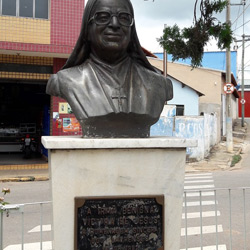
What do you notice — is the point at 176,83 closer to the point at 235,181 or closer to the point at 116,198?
the point at 235,181

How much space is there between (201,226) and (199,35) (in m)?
2.12

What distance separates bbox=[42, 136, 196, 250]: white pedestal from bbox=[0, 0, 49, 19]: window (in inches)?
334

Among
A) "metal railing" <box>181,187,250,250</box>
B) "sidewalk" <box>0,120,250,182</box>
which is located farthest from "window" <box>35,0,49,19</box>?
"metal railing" <box>181,187,250,250</box>

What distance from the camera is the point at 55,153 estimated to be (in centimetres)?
246

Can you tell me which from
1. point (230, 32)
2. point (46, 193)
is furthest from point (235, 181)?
point (230, 32)

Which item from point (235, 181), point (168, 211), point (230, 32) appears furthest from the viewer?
point (235, 181)

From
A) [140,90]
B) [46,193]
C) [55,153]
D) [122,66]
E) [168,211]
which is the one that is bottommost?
[46,193]

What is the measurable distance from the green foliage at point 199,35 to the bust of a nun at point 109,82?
763 mm

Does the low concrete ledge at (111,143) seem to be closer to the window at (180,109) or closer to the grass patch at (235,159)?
the grass patch at (235,159)

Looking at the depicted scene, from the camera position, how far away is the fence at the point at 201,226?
4137mm

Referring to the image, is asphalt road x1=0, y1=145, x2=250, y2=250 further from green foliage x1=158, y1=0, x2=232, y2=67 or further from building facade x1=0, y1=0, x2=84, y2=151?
building facade x1=0, y1=0, x2=84, y2=151

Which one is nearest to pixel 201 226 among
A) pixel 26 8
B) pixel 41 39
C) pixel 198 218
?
pixel 198 218

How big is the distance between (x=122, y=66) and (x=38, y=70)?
298 inches

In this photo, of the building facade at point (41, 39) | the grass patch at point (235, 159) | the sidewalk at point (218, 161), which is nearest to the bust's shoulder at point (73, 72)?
the building facade at point (41, 39)
